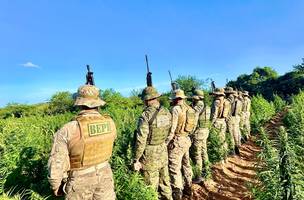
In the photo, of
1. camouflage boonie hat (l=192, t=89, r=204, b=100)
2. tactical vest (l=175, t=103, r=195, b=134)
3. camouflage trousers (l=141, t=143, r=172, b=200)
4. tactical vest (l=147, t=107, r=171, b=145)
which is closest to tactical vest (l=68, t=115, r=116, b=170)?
tactical vest (l=147, t=107, r=171, b=145)

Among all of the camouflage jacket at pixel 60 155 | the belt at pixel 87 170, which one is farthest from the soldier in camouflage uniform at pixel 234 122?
the camouflage jacket at pixel 60 155

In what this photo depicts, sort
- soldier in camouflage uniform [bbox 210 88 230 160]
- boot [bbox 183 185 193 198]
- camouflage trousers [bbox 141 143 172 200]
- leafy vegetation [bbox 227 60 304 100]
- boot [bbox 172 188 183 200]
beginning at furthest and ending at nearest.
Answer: leafy vegetation [bbox 227 60 304 100] < soldier in camouflage uniform [bbox 210 88 230 160] < boot [bbox 183 185 193 198] < boot [bbox 172 188 183 200] < camouflage trousers [bbox 141 143 172 200]

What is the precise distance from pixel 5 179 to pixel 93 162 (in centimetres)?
113

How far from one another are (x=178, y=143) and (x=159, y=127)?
152 cm

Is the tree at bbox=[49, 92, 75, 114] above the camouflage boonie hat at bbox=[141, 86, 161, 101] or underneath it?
above

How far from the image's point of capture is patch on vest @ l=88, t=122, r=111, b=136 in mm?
5230

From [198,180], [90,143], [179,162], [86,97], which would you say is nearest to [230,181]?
[198,180]

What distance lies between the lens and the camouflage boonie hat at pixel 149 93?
23.9 feet

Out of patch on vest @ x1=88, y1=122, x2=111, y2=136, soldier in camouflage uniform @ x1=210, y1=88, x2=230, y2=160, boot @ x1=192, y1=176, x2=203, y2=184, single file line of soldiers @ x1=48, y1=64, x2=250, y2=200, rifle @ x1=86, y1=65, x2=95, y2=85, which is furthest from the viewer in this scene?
soldier in camouflage uniform @ x1=210, y1=88, x2=230, y2=160

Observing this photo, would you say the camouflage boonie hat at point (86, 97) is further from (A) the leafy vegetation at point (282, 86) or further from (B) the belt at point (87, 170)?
(A) the leafy vegetation at point (282, 86)

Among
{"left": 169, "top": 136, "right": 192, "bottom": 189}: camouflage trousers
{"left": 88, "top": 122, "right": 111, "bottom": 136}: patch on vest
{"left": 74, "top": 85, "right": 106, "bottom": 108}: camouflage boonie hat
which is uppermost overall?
{"left": 74, "top": 85, "right": 106, "bottom": 108}: camouflage boonie hat

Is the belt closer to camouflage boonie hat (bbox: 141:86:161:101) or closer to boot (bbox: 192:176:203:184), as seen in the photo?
camouflage boonie hat (bbox: 141:86:161:101)

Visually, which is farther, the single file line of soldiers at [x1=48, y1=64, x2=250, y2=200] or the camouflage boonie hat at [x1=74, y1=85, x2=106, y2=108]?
the camouflage boonie hat at [x1=74, y1=85, x2=106, y2=108]

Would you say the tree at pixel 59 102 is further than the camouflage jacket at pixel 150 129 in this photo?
Yes
